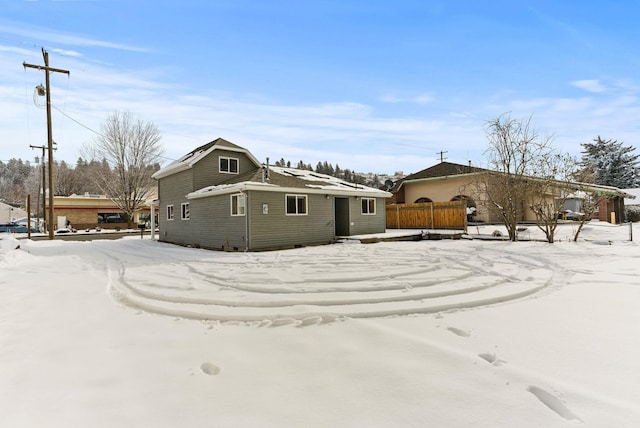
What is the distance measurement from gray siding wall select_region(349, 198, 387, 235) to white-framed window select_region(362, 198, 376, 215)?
0.76 feet

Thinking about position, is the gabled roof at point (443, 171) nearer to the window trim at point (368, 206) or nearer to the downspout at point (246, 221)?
the window trim at point (368, 206)

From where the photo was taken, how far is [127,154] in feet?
93.0

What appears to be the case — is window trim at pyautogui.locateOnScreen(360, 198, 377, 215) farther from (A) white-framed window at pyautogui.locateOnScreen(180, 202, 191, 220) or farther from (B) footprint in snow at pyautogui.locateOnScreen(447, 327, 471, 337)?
(B) footprint in snow at pyautogui.locateOnScreen(447, 327, 471, 337)

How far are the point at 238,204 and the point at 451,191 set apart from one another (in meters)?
17.7

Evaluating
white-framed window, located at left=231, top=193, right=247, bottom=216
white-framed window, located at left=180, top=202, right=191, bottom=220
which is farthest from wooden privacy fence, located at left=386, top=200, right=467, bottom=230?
white-framed window, located at left=180, top=202, right=191, bottom=220

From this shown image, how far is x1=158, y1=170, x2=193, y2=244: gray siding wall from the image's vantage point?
671 inches

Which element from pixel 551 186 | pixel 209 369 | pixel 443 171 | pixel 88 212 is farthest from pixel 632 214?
pixel 88 212

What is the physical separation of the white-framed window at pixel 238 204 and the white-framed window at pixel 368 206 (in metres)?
6.91

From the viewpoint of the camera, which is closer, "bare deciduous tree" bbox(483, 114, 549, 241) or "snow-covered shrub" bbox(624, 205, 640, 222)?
"bare deciduous tree" bbox(483, 114, 549, 241)

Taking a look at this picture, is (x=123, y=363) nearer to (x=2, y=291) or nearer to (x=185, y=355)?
(x=185, y=355)

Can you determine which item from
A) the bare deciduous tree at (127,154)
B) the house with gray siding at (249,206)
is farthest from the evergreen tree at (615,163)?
the bare deciduous tree at (127,154)

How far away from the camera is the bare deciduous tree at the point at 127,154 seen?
27.9m

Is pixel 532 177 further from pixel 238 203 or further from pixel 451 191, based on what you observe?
pixel 238 203

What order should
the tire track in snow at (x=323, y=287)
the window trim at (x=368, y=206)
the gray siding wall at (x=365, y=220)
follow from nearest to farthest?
1. the tire track in snow at (x=323, y=287)
2. the gray siding wall at (x=365, y=220)
3. the window trim at (x=368, y=206)
